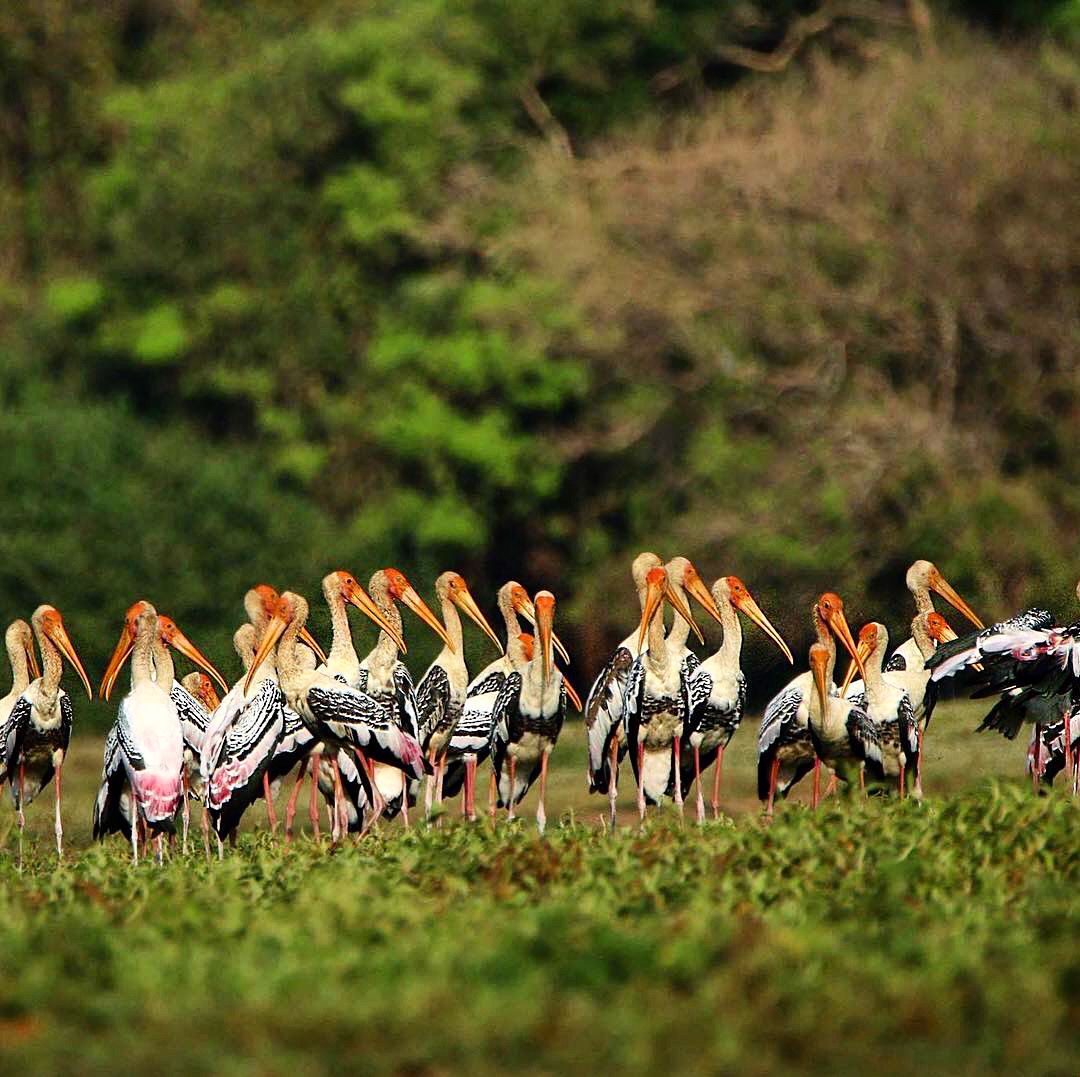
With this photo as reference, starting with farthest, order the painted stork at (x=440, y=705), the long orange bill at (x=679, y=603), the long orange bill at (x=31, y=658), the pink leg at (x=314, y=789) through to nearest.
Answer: the long orange bill at (x=31, y=658) → the long orange bill at (x=679, y=603) → the painted stork at (x=440, y=705) → the pink leg at (x=314, y=789)

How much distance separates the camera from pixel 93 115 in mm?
30922

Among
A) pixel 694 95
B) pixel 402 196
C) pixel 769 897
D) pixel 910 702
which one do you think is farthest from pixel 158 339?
pixel 769 897

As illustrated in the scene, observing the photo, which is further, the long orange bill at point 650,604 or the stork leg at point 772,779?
the long orange bill at point 650,604

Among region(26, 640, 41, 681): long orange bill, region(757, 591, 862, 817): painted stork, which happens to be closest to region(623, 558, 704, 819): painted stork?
region(757, 591, 862, 817): painted stork

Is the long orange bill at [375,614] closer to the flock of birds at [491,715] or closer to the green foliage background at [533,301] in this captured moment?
the flock of birds at [491,715]

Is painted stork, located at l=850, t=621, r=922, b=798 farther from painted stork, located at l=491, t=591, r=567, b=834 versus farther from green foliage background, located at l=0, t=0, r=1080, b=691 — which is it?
green foliage background, located at l=0, t=0, r=1080, b=691

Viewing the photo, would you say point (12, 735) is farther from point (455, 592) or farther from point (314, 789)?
point (455, 592)

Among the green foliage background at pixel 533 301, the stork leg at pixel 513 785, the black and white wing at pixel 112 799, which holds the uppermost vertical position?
the green foliage background at pixel 533 301

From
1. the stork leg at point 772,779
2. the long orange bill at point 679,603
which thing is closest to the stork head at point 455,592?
the long orange bill at point 679,603

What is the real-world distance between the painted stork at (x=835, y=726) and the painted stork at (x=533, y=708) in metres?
1.46

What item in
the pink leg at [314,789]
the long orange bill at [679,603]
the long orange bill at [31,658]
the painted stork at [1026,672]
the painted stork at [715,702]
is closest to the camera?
the painted stork at [1026,672]

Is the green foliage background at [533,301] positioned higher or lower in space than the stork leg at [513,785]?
higher

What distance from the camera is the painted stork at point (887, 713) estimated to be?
11633mm

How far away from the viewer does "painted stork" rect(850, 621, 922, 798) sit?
11.6 meters
